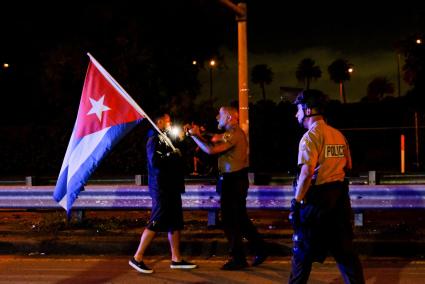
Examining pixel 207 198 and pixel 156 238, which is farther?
pixel 207 198

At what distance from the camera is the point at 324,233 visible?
218 inches

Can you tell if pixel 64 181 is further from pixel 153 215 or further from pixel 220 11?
pixel 220 11

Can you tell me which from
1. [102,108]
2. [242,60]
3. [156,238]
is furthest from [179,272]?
[242,60]

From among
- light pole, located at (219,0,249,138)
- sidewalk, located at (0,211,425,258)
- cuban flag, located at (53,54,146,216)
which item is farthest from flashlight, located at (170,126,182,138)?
light pole, located at (219,0,249,138)

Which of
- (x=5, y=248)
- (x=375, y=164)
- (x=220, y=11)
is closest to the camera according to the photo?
(x=5, y=248)

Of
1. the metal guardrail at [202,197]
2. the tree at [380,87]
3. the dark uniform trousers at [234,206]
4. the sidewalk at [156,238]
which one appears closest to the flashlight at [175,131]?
the dark uniform trousers at [234,206]

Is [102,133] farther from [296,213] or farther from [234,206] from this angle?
[296,213]

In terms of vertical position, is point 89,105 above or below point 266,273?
above

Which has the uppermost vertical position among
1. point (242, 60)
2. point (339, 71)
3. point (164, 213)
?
point (339, 71)

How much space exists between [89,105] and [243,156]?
6.07 feet

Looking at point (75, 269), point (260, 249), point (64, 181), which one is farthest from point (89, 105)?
point (260, 249)

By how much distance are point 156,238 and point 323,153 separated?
4349mm

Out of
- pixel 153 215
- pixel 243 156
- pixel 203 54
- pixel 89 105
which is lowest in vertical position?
pixel 153 215

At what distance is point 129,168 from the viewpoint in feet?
86.3
